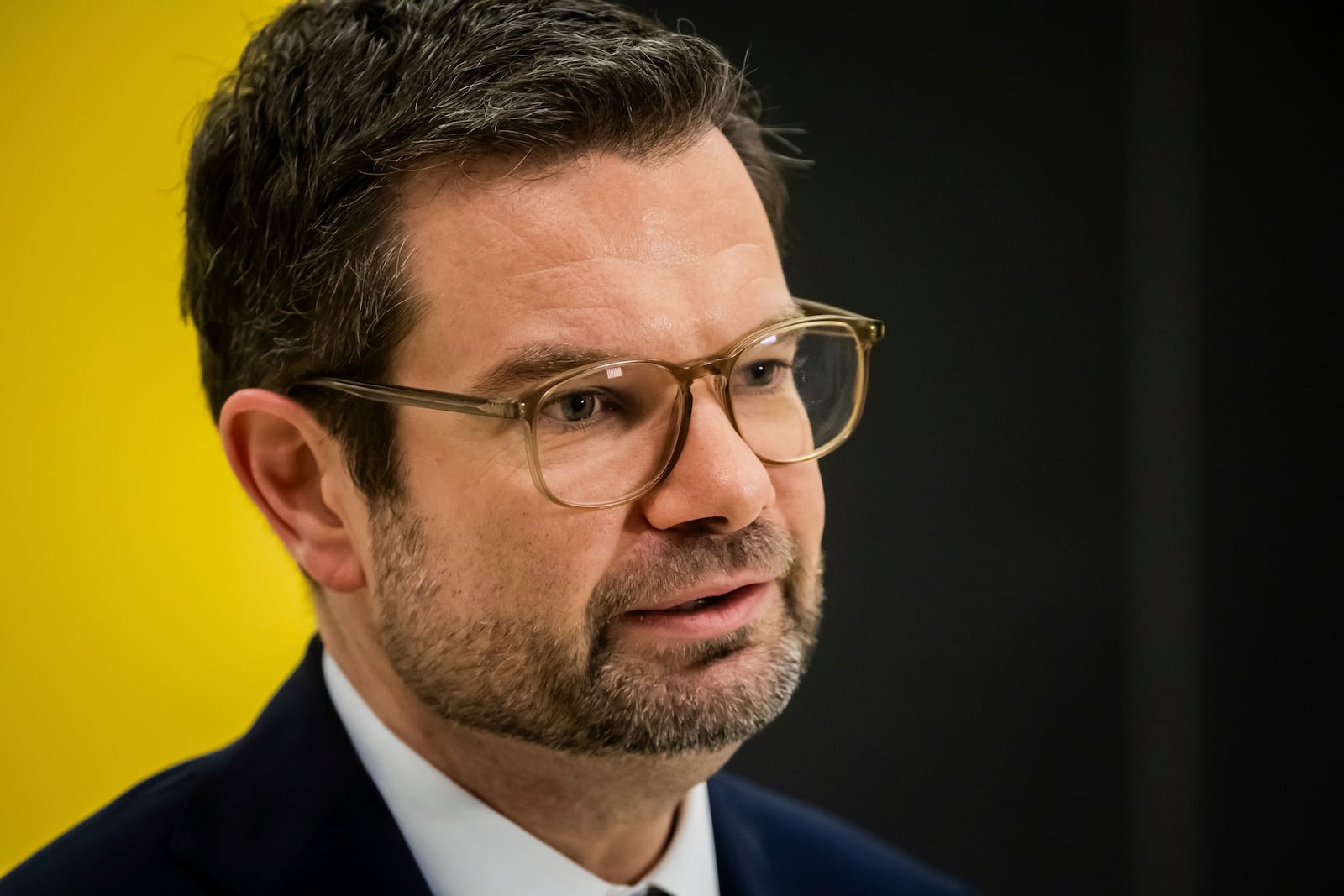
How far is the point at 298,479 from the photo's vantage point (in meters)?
1.39

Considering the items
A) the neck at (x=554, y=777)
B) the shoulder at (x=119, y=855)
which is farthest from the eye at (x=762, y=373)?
the shoulder at (x=119, y=855)

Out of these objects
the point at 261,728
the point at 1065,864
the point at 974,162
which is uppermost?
the point at 974,162

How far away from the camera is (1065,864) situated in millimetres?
2230

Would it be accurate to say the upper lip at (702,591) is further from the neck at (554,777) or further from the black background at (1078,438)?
the black background at (1078,438)

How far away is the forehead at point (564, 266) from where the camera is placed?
1.21m

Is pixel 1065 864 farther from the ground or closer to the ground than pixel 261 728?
closer to the ground

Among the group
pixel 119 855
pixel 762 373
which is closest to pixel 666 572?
pixel 762 373

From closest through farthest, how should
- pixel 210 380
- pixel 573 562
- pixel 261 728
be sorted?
1. pixel 573 562
2. pixel 261 728
3. pixel 210 380

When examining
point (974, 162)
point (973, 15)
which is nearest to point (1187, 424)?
point (974, 162)

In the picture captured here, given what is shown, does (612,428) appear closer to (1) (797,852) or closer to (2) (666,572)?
(2) (666,572)

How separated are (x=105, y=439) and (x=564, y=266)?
0.73 meters

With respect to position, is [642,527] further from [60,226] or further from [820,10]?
[820,10]

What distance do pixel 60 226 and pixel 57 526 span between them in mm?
380

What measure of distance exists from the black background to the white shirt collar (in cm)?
83
